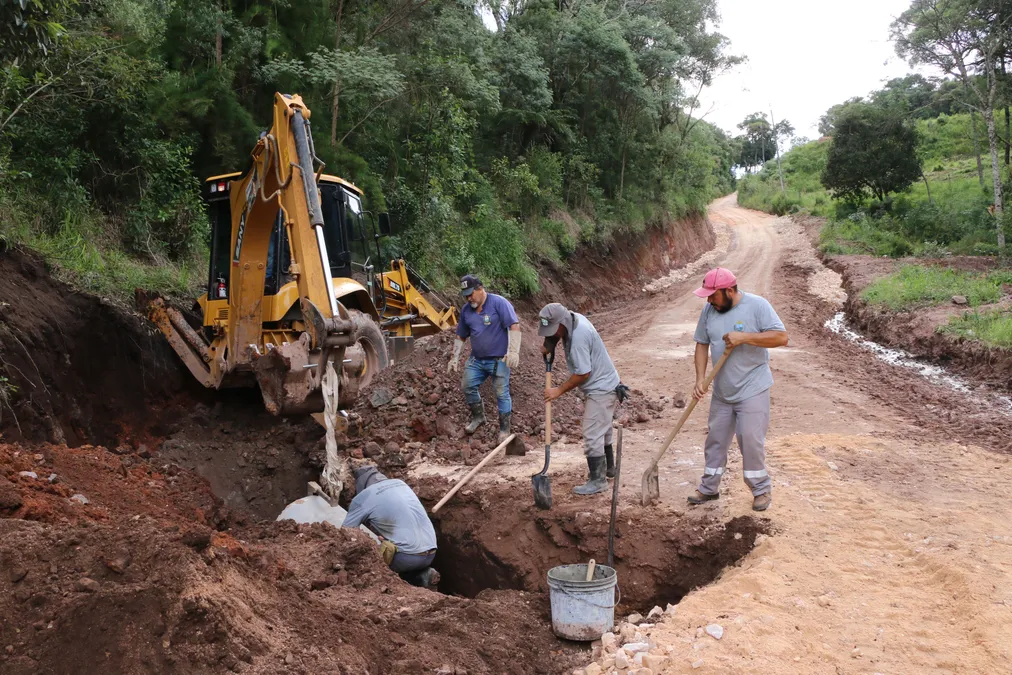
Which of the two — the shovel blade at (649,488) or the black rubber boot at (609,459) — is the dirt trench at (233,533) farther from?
the black rubber boot at (609,459)

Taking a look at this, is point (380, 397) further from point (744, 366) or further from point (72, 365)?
point (744, 366)

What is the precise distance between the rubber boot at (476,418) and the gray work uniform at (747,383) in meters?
3.26

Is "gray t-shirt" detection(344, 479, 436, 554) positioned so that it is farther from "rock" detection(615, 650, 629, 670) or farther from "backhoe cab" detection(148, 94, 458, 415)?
"rock" detection(615, 650, 629, 670)

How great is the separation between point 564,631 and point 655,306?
1570 cm

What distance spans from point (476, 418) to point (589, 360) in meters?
2.42

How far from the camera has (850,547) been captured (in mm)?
5184

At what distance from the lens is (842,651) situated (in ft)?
12.7

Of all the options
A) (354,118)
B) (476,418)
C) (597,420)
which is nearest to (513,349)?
(476,418)

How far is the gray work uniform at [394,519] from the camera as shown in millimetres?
6203

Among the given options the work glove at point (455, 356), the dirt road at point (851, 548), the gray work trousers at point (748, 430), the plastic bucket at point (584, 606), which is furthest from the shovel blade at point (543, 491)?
the work glove at point (455, 356)

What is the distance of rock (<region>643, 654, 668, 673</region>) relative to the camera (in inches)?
149

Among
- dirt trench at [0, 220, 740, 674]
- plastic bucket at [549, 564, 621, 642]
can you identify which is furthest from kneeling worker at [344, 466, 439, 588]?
plastic bucket at [549, 564, 621, 642]

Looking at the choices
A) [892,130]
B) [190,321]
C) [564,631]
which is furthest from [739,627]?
[892,130]

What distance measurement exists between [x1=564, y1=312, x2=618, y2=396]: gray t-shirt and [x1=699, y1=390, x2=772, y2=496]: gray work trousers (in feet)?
3.32
